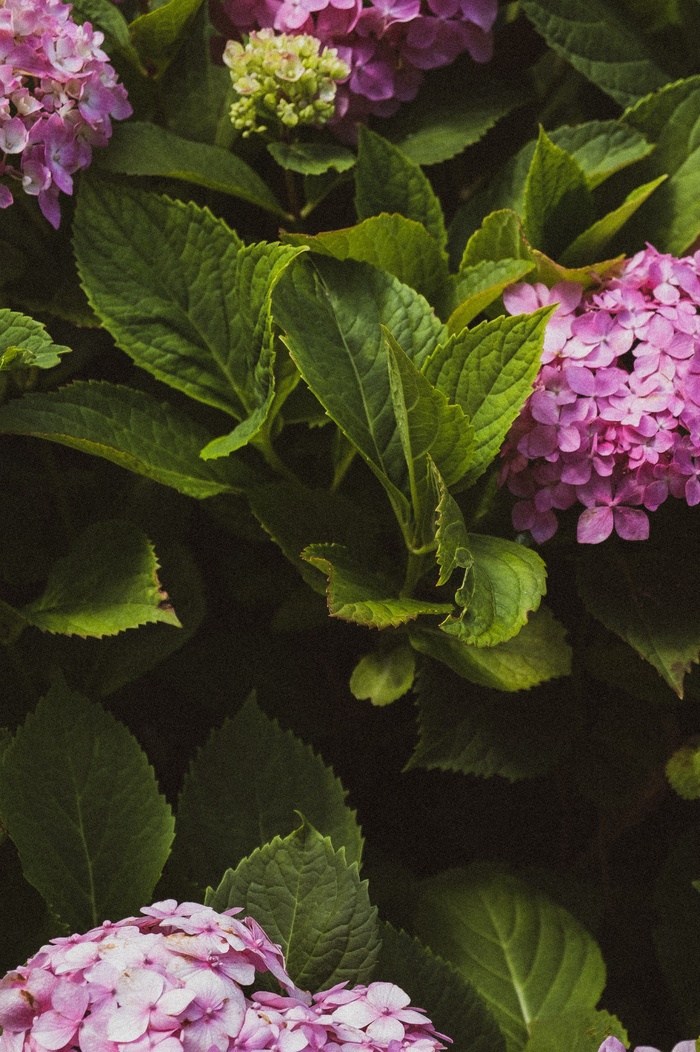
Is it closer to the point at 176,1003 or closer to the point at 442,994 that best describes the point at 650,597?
the point at 442,994

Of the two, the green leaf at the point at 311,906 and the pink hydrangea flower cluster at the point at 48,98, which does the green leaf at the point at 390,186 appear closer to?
the pink hydrangea flower cluster at the point at 48,98

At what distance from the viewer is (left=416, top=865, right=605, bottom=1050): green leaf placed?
780 millimetres

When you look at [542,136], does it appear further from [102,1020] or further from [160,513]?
[102,1020]

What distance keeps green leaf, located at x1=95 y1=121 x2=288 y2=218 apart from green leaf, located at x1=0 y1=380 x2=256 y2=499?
169mm

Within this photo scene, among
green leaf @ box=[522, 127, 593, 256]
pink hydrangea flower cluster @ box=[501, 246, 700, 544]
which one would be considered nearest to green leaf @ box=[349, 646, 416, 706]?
pink hydrangea flower cluster @ box=[501, 246, 700, 544]

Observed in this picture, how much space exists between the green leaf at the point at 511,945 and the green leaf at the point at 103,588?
0.30m

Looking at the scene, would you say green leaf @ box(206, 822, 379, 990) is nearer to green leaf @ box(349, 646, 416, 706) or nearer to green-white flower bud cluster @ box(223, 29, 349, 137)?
green leaf @ box(349, 646, 416, 706)

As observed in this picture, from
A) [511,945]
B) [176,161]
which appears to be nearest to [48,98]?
[176,161]

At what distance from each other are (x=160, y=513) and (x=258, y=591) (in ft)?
0.33

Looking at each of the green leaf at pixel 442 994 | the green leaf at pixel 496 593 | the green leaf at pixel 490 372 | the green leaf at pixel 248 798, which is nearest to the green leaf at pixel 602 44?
the green leaf at pixel 490 372

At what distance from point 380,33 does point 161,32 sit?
Answer: 0.18 m

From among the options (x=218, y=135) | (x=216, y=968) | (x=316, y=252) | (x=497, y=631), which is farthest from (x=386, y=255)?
(x=216, y=968)

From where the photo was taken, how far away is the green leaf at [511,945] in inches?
30.7

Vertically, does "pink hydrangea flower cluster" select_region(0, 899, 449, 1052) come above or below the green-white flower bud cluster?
below
